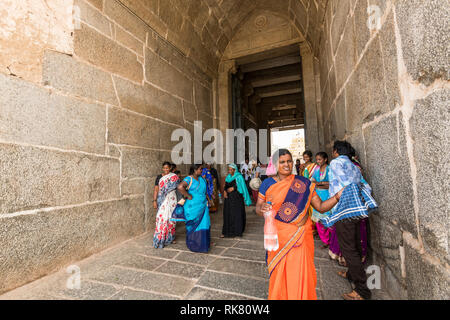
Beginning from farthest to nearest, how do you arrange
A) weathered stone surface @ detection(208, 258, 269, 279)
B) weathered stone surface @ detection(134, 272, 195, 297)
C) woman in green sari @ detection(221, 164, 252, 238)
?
woman in green sari @ detection(221, 164, 252, 238) → weathered stone surface @ detection(208, 258, 269, 279) → weathered stone surface @ detection(134, 272, 195, 297)

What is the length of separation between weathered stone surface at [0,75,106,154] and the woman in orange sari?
2687 millimetres

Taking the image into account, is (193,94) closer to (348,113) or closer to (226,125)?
(226,125)

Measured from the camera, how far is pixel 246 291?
1.96 m

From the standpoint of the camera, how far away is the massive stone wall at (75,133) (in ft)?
7.24

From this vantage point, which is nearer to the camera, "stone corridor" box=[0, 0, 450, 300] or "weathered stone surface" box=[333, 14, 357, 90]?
"stone corridor" box=[0, 0, 450, 300]

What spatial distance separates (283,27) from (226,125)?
344 cm

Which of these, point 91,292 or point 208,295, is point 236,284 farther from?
point 91,292

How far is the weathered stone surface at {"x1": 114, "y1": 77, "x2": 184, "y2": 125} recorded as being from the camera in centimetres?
358

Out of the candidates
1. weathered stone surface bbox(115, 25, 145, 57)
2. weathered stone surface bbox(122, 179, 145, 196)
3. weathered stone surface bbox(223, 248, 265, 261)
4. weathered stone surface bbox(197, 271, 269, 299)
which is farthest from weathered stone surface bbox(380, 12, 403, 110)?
weathered stone surface bbox(115, 25, 145, 57)

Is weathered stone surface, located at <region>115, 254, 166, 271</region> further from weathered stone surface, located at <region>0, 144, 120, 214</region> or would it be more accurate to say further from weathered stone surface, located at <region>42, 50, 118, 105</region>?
weathered stone surface, located at <region>42, 50, 118, 105</region>

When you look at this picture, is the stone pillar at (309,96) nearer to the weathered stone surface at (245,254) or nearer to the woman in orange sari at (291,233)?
the weathered stone surface at (245,254)

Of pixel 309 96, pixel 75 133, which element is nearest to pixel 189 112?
pixel 75 133

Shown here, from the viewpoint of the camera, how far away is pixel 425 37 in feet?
3.66

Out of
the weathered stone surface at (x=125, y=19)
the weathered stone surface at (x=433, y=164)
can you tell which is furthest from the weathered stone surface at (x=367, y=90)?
the weathered stone surface at (x=125, y=19)
